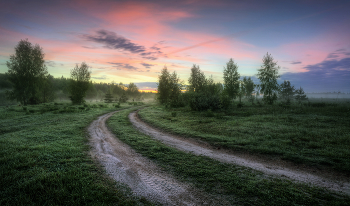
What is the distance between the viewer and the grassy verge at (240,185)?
434 cm

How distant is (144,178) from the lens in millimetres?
5664

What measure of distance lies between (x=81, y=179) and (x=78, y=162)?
1983 millimetres

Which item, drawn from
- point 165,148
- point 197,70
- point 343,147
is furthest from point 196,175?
point 197,70

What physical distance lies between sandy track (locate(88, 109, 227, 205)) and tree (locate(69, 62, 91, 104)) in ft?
154

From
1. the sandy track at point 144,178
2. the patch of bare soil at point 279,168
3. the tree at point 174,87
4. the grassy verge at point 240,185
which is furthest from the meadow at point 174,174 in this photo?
the tree at point 174,87

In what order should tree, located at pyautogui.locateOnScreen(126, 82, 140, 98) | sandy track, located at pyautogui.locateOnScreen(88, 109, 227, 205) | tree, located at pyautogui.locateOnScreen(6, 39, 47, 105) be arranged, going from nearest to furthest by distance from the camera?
sandy track, located at pyautogui.locateOnScreen(88, 109, 227, 205), tree, located at pyautogui.locateOnScreen(6, 39, 47, 105), tree, located at pyautogui.locateOnScreen(126, 82, 140, 98)

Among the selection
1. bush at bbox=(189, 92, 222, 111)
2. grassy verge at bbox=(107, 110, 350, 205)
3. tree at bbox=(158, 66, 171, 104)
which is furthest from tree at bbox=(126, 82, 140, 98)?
grassy verge at bbox=(107, 110, 350, 205)

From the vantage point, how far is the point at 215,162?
7.05 m

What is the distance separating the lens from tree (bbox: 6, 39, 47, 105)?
37.7m

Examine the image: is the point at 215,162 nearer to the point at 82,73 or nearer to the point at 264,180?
the point at 264,180

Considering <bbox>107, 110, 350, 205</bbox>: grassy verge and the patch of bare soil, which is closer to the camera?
<bbox>107, 110, 350, 205</bbox>: grassy verge

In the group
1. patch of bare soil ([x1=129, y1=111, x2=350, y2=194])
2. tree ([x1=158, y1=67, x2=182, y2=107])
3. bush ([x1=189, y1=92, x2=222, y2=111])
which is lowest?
patch of bare soil ([x1=129, y1=111, x2=350, y2=194])

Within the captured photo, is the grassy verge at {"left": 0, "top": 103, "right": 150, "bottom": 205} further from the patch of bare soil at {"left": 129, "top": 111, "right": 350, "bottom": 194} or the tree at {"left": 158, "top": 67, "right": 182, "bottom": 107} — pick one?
the tree at {"left": 158, "top": 67, "right": 182, "bottom": 107}

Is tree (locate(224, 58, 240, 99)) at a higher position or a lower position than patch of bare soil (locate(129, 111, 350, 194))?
higher
